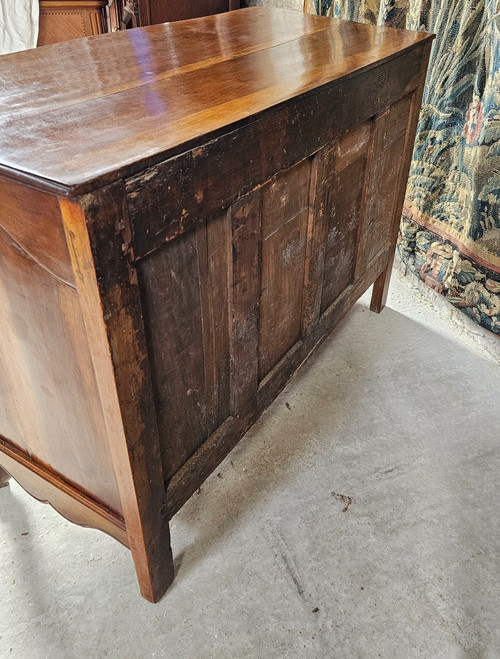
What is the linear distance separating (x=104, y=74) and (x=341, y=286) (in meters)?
0.90

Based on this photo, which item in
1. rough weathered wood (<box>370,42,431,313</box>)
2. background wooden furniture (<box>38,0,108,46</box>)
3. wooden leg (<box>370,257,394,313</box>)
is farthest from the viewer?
background wooden furniture (<box>38,0,108,46</box>)

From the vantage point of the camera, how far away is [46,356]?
0.92 metres

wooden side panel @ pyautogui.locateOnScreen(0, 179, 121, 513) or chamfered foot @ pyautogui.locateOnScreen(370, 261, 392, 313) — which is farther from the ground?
wooden side panel @ pyautogui.locateOnScreen(0, 179, 121, 513)

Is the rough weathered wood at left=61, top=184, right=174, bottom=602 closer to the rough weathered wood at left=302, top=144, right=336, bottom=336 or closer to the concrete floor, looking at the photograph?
the concrete floor

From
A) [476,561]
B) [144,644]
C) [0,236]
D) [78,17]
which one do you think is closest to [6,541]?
[144,644]

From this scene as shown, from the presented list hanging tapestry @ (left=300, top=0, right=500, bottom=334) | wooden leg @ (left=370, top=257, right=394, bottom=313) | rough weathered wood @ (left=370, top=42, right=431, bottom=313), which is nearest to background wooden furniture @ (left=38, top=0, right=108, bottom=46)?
hanging tapestry @ (left=300, top=0, right=500, bottom=334)

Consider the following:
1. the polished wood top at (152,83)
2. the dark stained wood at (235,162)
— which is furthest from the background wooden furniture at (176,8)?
the dark stained wood at (235,162)

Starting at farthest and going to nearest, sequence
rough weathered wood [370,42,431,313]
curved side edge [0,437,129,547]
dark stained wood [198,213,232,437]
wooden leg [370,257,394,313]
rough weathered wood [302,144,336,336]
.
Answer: wooden leg [370,257,394,313] → rough weathered wood [370,42,431,313] → rough weathered wood [302,144,336,336] → curved side edge [0,437,129,547] → dark stained wood [198,213,232,437]

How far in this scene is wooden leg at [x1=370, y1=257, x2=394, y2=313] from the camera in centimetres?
203

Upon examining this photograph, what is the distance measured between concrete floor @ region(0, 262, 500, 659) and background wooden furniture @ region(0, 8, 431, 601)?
0.44ft

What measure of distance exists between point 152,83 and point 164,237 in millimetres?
436

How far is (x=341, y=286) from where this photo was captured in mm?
1690

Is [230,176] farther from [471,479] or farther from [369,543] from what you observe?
[471,479]

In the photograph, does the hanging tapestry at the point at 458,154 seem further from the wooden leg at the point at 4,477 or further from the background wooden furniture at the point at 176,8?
the wooden leg at the point at 4,477
